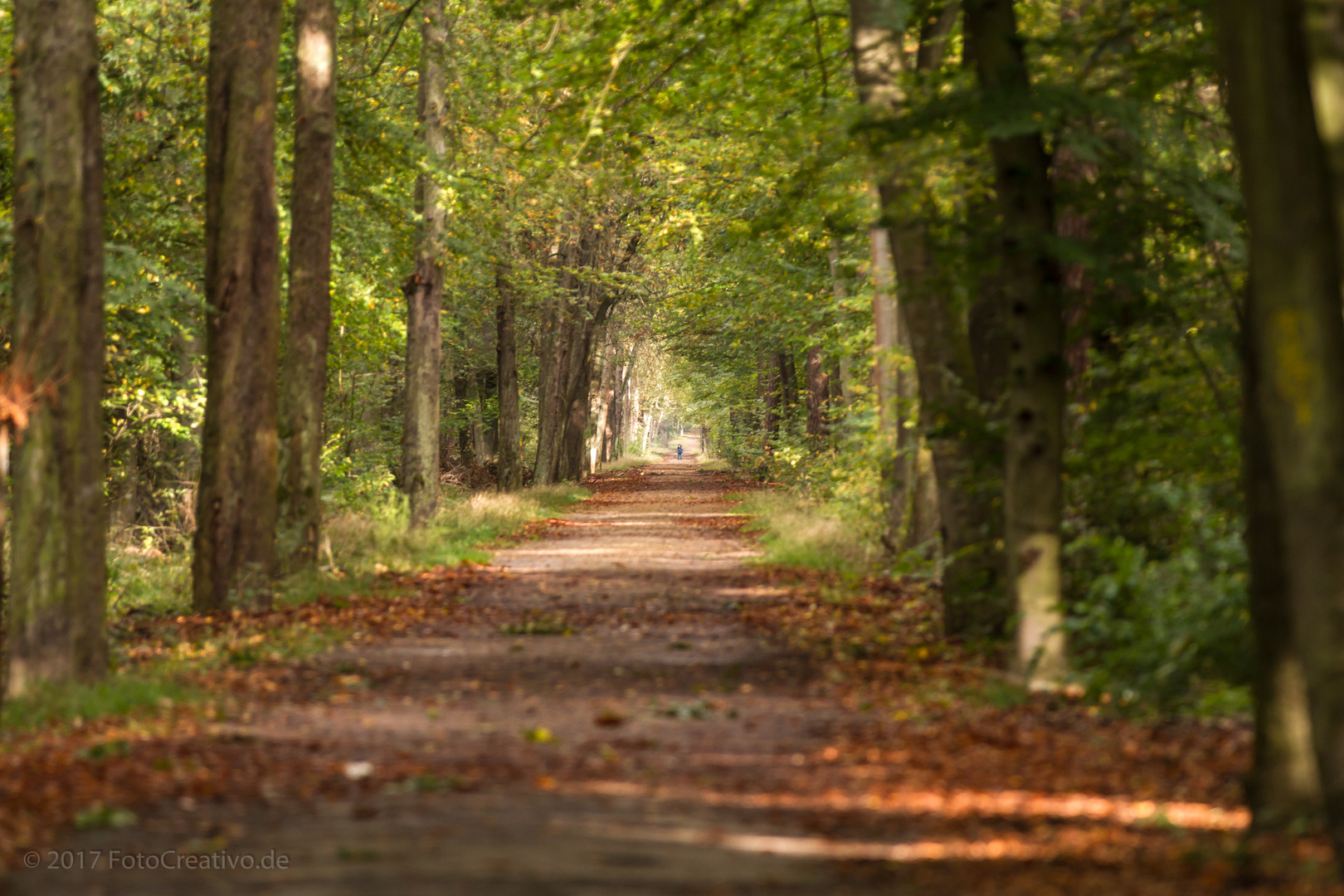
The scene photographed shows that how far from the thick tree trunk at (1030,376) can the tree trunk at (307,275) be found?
865cm

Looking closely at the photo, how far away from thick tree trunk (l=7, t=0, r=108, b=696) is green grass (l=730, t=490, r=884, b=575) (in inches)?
363

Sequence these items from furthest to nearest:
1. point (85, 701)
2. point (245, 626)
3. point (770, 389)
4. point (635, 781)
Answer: point (770, 389), point (245, 626), point (85, 701), point (635, 781)

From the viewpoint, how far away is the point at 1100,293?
8.76 meters

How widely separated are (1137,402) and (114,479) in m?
16.9

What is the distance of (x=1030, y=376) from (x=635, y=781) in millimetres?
3974

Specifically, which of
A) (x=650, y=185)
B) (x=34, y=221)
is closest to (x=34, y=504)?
(x=34, y=221)

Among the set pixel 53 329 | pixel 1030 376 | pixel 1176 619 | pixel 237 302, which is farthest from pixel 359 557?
pixel 1176 619

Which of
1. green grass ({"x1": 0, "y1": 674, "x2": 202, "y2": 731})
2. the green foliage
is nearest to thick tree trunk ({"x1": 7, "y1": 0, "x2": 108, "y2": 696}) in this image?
green grass ({"x1": 0, "y1": 674, "x2": 202, "y2": 731})

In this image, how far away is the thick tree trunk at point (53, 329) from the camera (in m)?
8.77

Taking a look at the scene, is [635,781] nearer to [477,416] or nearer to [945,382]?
[945,382]

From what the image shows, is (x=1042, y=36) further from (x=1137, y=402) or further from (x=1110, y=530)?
(x=1110, y=530)

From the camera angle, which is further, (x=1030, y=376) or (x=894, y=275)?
(x=894, y=275)

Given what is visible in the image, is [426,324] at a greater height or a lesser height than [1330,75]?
greater

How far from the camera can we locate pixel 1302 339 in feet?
14.3
